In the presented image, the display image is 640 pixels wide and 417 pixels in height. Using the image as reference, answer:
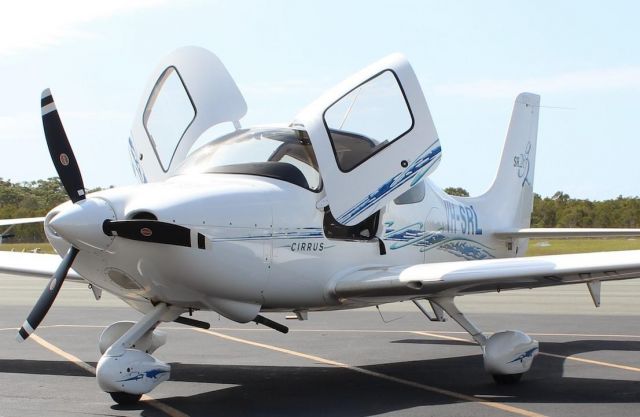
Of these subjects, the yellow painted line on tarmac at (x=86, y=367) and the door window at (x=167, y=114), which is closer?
the yellow painted line on tarmac at (x=86, y=367)

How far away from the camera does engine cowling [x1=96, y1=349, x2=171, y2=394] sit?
8258 millimetres

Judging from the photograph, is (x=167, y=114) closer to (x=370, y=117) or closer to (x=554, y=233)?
(x=370, y=117)

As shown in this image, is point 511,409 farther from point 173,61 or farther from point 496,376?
point 173,61

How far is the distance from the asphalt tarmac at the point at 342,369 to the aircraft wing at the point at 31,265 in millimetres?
1011

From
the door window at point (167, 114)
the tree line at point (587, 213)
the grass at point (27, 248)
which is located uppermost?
the door window at point (167, 114)

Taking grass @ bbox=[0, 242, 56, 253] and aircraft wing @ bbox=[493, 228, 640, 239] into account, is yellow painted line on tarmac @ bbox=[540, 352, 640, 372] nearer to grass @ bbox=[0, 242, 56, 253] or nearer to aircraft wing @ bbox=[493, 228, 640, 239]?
aircraft wing @ bbox=[493, 228, 640, 239]

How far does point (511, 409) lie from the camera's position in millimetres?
8062

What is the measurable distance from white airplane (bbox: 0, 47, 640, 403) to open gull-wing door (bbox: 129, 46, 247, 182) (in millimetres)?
15

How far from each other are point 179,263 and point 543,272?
130 inches

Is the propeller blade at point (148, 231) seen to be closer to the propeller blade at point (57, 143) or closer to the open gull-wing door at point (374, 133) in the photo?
the propeller blade at point (57, 143)

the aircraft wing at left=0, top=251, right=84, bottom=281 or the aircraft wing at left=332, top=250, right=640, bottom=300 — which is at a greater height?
the aircraft wing at left=332, top=250, right=640, bottom=300

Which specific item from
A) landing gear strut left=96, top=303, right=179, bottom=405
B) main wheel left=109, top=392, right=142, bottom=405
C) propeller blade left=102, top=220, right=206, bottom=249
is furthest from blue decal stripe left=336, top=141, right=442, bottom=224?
main wheel left=109, top=392, right=142, bottom=405

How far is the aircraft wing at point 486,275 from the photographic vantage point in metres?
8.98

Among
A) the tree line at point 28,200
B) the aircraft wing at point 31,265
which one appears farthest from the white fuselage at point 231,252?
the tree line at point 28,200
